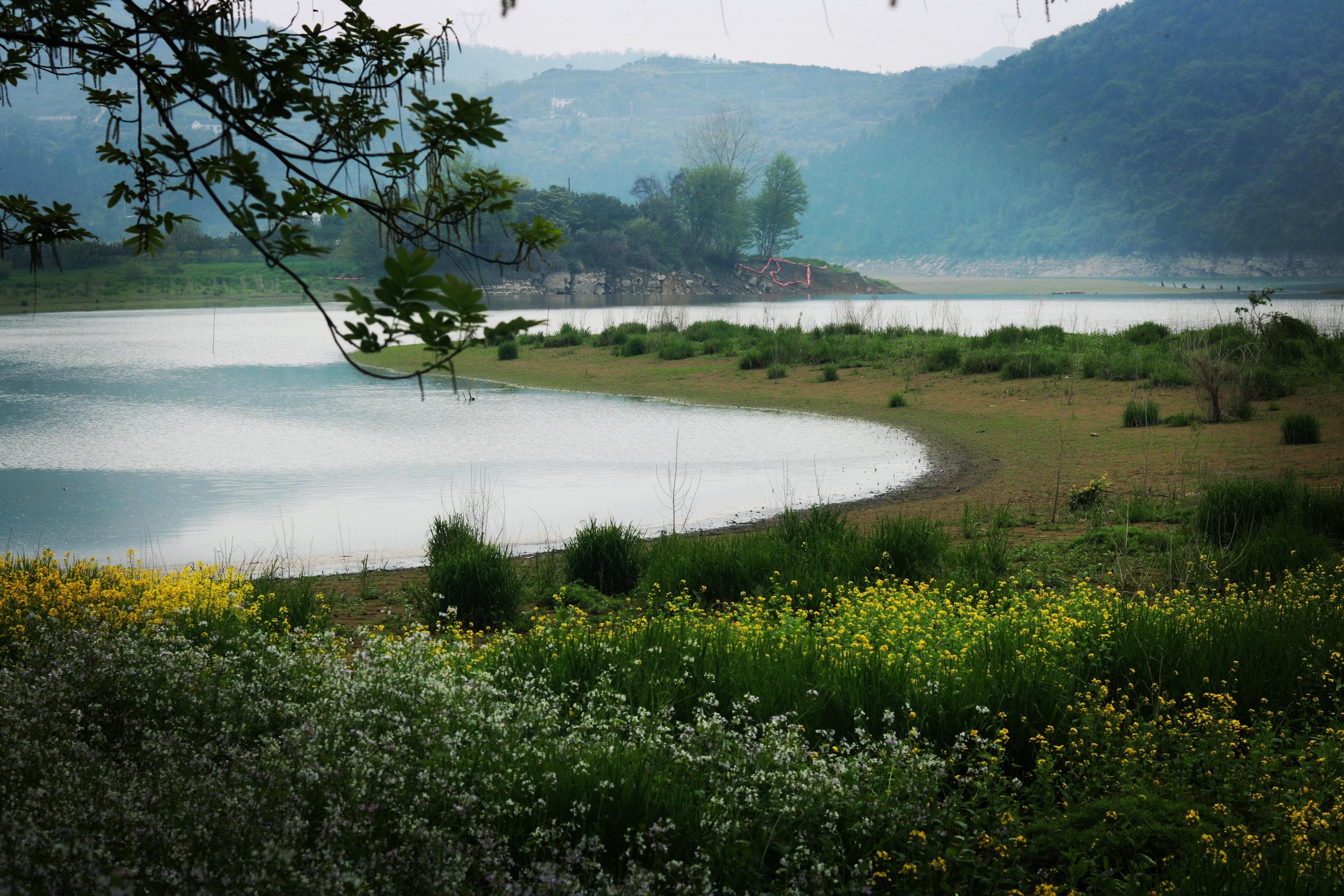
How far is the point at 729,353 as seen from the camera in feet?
90.5

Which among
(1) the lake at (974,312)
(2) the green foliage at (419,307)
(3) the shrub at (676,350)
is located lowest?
(2) the green foliage at (419,307)

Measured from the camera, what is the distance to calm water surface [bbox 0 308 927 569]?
32.8ft

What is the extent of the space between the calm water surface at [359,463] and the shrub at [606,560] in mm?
1309

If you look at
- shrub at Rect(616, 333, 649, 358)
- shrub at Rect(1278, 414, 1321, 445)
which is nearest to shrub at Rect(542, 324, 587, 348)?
shrub at Rect(616, 333, 649, 358)

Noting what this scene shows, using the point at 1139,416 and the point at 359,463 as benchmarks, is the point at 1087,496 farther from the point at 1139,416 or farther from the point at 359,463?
the point at 359,463

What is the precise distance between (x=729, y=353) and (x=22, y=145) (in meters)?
180

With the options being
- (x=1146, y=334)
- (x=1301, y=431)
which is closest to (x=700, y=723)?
(x=1301, y=431)

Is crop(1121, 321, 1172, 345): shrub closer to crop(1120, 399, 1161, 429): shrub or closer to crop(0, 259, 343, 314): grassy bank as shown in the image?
crop(1120, 399, 1161, 429): shrub

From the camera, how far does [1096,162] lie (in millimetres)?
117625

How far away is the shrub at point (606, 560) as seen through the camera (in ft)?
24.8

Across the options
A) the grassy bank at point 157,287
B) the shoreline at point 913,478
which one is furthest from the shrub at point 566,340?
the grassy bank at point 157,287

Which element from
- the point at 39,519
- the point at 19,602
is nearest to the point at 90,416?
the point at 39,519

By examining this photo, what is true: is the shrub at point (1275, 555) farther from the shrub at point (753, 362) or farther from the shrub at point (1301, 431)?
the shrub at point (753, 362)

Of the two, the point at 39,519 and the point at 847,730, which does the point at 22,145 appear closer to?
the point at 39,519
